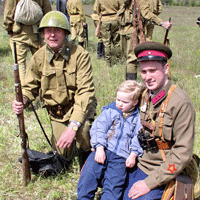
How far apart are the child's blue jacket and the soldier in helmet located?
34 cm

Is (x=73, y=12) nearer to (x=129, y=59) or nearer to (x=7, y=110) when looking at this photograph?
(x=129, y=59)

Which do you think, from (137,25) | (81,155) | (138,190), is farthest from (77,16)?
(138,190)

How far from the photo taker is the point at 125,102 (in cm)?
257

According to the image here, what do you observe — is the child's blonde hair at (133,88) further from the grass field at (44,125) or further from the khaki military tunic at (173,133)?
the grass field at (44,125)

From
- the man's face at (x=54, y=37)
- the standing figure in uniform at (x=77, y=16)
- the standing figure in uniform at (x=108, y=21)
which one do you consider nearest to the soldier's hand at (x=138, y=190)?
the man's face at (x=54, y=37)

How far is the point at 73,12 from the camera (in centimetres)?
872

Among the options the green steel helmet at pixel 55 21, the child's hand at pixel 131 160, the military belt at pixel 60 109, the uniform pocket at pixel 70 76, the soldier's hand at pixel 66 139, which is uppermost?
the green steel helmet at pixel 55 21

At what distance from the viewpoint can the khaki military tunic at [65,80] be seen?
304 cm

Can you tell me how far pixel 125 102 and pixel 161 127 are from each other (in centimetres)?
57

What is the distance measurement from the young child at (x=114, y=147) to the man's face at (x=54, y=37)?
1.03m

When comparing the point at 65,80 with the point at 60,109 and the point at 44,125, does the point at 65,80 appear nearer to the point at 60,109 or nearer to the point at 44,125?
the point at 60,109

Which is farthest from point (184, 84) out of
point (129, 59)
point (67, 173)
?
point (67, 173)

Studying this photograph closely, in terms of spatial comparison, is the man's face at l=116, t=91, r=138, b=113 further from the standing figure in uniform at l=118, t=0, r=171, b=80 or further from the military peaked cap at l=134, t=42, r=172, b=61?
the standing figure in uniform at l=118, t=0, r=171, b=80

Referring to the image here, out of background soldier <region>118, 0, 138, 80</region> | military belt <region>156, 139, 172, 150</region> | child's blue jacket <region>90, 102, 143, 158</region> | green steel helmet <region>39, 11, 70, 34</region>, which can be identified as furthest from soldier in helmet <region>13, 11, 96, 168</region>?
background soldier <region>118, 0, 138, 80</region>
